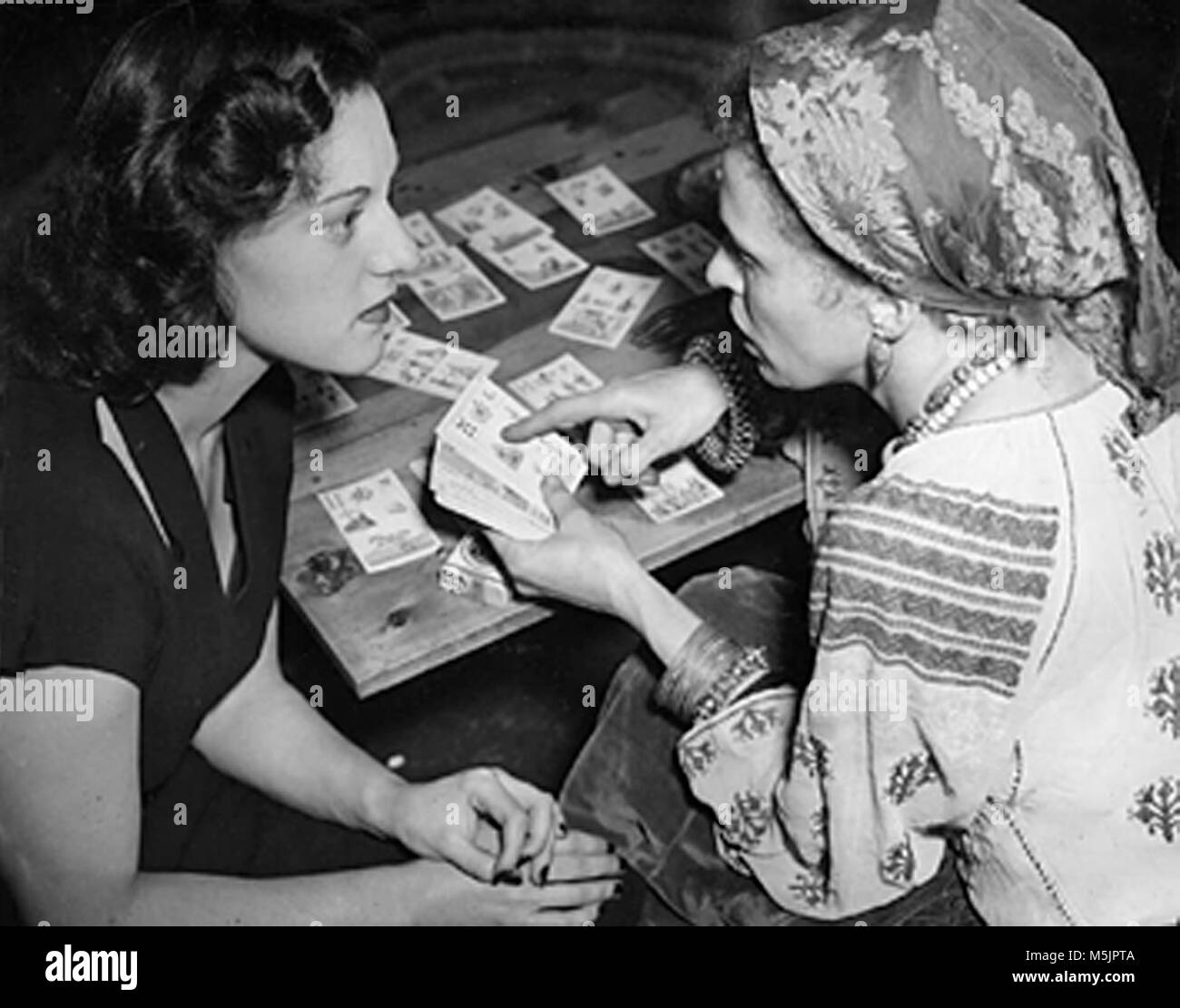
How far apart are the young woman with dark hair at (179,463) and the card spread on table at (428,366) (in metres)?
0.42

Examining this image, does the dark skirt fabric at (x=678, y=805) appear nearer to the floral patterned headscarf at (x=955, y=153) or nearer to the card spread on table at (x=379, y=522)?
the card spread on table at (x=379, y=522)

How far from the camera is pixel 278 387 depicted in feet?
8.25

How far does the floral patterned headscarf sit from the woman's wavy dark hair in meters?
0.61

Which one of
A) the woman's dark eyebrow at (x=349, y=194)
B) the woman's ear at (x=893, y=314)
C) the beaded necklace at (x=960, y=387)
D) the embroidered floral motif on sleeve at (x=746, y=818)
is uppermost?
the woman's dark eyebrow at (x=349, y=194)

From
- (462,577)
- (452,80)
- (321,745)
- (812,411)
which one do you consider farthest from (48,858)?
A: (452,80)

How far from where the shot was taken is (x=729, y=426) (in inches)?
105

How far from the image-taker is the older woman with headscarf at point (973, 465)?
1.81 metres

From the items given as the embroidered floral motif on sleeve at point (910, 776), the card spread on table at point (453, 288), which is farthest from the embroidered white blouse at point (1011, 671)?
the card spread on table at point (453, 288)

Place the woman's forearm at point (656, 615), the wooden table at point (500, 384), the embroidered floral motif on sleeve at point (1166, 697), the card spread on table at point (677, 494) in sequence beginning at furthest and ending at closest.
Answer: the card spread on table at point (677, 494)
the wooden table at point (500, 384)
the woman's forearm at point (656, 615)
the embroidered floral motif on sleeve at point (1166, 697)

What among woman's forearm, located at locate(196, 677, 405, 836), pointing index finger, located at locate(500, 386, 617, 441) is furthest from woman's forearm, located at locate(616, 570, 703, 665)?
woman's forearm, located at locate(196, 677, 405, 836)

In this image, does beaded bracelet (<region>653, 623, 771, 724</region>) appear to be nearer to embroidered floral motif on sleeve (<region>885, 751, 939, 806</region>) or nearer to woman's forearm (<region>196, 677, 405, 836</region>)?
embroidered floral motif on sleeve (<region>885, 751, 939, 806</region>)

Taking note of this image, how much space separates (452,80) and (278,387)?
2752mm

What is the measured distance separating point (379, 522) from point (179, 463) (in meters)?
0.50

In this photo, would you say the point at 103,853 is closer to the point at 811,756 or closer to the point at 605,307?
the point at 811,756
